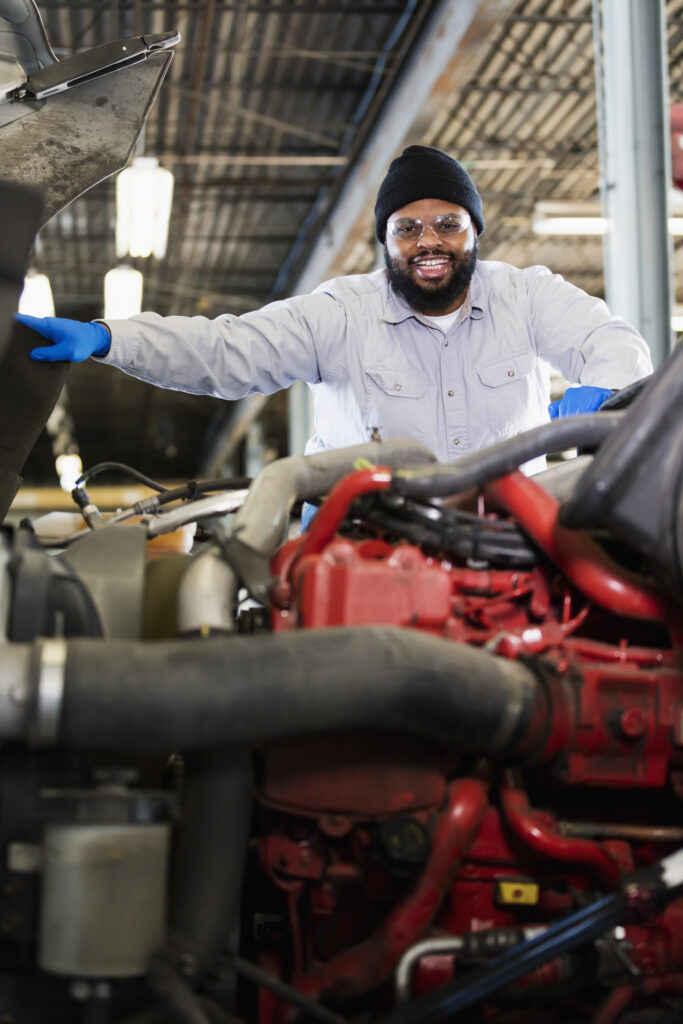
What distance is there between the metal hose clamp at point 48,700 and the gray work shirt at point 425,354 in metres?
1.45

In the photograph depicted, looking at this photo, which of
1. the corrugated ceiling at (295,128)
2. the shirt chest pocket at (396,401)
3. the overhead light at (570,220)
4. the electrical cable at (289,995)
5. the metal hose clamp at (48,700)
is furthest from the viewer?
the overhead light at (570,220)

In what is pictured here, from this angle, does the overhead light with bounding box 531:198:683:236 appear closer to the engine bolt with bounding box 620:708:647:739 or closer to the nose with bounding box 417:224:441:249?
the nose with bounding box 417:224:441:249

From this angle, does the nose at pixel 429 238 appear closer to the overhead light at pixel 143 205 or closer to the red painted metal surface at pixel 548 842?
the red painted metal surface at pixel 548 842

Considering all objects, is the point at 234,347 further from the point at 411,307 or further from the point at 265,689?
the point at 265,689

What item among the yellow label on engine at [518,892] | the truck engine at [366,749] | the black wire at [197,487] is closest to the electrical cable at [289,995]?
the truck engine at [366,749]

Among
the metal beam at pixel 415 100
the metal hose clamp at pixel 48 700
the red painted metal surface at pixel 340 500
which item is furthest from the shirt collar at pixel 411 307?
the metal beam at pixel 415 100

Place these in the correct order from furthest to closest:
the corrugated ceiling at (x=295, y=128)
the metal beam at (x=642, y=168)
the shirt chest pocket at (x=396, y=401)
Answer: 1. the corrugated ceiling at (x=295, y=128)
2. the metal beam at (x=642, y=168)
3. the shirt chest pocket at (x=396, y=401)

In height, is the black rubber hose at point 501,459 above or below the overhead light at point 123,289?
below

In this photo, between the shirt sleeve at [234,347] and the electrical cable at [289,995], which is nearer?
the electrical cable at [289,995]

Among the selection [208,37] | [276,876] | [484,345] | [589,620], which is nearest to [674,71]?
[208,37]

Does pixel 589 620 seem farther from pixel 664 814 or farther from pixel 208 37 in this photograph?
pixel 208 37

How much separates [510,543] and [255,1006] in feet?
2.70

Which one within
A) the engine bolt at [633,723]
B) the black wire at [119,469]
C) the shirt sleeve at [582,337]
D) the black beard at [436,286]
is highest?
the black beard at [436,286]

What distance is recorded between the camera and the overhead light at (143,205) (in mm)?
7344
